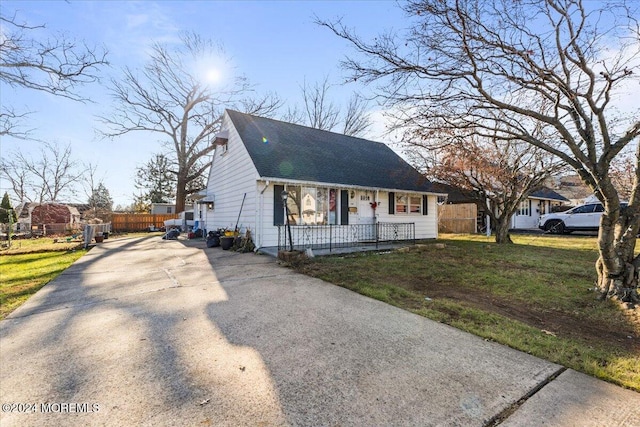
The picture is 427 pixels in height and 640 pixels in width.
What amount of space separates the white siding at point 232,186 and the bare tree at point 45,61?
508cm

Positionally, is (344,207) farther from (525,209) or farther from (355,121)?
(525,209)

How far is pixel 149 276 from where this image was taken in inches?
254

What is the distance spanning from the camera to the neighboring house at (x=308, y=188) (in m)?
9.84

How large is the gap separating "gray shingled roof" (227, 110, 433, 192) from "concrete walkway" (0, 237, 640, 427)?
627 cm

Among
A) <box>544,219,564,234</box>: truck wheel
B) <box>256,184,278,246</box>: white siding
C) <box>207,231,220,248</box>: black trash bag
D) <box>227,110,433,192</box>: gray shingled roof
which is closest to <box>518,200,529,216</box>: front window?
<box>544,219,564,234</box>: truck wheel

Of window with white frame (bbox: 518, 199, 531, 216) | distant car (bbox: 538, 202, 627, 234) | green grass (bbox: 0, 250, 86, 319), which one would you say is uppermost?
window with white frame (bbox: 518, 199, 531, 216)

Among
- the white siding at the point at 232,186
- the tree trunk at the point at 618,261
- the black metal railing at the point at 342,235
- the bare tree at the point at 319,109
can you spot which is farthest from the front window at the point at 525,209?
the white siding at the point at 232,186

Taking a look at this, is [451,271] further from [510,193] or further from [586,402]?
[510,193]

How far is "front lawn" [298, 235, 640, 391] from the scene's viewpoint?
2889 mm

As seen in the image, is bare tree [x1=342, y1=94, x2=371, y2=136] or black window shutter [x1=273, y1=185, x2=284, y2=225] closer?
black window shutter [x1=273, y1=185, x2=284, y2=225]

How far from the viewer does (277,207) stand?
978 cm

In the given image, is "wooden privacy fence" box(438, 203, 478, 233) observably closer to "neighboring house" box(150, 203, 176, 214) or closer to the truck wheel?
the truck wheel

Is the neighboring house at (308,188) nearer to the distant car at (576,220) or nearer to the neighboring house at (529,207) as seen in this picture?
the neighboring house at (529,207)

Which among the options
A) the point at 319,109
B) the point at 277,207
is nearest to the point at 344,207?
the point at 277,207
